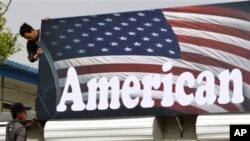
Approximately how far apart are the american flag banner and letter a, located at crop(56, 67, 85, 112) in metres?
0.08

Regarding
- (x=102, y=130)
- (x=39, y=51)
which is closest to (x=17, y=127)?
(x=102, y=130)

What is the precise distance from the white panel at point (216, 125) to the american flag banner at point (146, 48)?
0.57ft

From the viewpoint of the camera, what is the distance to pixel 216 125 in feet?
39.6

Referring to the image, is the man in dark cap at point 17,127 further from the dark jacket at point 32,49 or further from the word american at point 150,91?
the dark jacket at point 32,49

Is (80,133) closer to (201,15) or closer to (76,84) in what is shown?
(76,84)

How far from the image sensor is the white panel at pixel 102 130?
41.3 ft

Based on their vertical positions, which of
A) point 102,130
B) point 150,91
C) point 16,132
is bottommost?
point 102,130

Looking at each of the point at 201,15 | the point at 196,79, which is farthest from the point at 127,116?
the point at 201,15

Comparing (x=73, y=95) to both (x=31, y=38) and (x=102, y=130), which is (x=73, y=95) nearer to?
(x=102, y=130)

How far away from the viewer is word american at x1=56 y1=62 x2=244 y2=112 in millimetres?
12328

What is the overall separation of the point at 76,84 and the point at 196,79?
91.7 inches

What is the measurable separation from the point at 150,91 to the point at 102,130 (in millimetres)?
1096

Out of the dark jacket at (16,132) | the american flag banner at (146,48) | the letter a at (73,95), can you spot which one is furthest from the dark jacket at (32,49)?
the dark jacket at (16,132)

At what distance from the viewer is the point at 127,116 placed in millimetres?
12953
